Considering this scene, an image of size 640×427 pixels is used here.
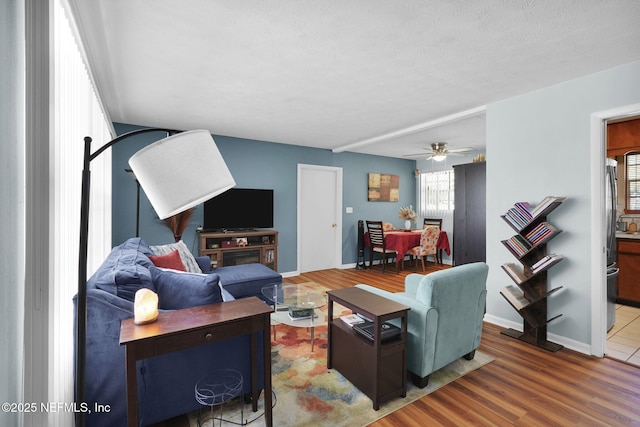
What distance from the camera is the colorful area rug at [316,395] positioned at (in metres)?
1.80

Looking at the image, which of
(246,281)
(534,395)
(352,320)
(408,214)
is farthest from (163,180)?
(408,214)

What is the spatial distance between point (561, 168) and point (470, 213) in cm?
109

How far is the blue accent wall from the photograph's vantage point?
417cm

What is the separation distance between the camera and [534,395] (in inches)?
80.5

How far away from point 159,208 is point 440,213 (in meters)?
6.69

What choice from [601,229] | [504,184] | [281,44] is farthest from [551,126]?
[281,44]

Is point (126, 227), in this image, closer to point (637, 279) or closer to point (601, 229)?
point (601, 229)

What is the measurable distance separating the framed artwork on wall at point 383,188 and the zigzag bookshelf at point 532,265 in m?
3.64

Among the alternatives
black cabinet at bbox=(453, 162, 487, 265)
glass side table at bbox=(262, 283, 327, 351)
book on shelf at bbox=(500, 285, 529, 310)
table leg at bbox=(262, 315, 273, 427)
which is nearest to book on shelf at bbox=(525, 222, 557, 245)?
book on shelf at bbox=(500, 285, 529, 310)

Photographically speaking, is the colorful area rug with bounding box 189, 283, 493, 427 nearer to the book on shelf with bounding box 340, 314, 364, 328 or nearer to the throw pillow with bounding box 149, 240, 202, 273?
the book on shelf with bounding box 340, 314, 364, 328

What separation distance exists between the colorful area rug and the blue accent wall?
2846 mm

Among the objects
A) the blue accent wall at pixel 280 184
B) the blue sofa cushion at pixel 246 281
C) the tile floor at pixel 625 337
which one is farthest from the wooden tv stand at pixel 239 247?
the tile floor at pixel 625 337

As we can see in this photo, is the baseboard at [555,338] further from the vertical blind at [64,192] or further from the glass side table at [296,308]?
the vertical blind at [64,192]

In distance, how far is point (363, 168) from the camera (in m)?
6.45
